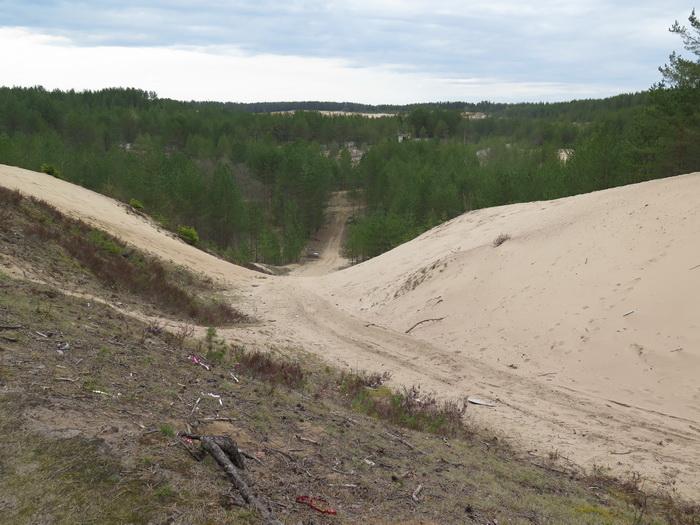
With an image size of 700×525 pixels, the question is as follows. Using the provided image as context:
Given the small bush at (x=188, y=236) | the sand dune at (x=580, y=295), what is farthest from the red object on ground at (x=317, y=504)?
the small bush at (x=188, y=236)

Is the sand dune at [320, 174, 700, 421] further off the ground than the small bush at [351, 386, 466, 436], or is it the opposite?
the sand dune at [320, 174, 700, 421]

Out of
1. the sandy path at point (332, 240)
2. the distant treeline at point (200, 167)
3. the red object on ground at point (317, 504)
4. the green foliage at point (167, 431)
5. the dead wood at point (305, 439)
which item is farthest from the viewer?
the sandy path at point (332, 240)

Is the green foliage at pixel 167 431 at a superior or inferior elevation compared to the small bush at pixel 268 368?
superior

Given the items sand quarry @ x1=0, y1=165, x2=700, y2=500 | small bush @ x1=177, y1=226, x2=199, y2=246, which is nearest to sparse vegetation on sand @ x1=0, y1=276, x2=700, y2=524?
sand quarry @ x1=0, y1=165, x2=700, y2=500

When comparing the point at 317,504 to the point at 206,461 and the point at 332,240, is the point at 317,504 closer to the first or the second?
the point at 206,461

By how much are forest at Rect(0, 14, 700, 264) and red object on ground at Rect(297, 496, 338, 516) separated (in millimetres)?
29106

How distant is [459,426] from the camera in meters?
10.5

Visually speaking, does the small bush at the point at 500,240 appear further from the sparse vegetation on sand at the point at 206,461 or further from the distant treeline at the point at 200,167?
the distant treeline at the point at 200,167

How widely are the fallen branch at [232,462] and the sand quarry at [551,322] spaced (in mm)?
5894

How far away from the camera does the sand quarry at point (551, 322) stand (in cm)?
1075

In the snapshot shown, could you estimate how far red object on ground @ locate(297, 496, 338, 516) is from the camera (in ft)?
18.1

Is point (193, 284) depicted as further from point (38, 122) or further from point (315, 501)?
point (38, 122)

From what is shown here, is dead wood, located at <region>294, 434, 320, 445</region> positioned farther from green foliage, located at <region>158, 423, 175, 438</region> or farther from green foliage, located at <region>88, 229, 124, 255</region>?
green foliage, located at <region>88, 229, 124, 255</region>

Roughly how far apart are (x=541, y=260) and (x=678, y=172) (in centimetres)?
1884
